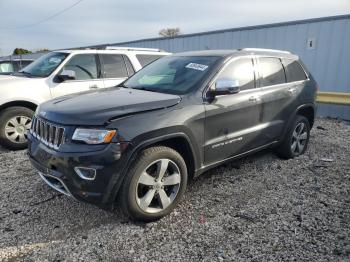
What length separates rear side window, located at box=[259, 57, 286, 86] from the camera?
4133 millimetres

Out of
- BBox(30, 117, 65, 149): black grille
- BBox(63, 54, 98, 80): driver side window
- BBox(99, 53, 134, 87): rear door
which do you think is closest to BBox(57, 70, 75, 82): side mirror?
BBox(63, 54, 98, 80): driver side window

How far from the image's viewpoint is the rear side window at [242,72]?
3645mm

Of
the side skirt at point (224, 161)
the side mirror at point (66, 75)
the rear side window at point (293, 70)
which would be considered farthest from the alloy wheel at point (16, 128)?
the rear side window at point (293, 70)

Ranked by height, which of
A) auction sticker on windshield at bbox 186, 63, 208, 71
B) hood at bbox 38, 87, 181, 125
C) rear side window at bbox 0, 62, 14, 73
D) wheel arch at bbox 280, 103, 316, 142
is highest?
auction sticker on windshield at bbox 186, 63, 208, 71

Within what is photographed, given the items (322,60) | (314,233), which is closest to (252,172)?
(314,233)

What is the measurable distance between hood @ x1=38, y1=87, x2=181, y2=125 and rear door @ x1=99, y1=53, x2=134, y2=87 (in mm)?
2736

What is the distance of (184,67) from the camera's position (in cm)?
377

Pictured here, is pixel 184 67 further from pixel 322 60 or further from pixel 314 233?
pixel 322 60

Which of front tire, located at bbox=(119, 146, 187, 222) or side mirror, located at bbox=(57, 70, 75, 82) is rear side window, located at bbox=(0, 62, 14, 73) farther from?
front tire, located at bbox=(119, 146, 187, 222)

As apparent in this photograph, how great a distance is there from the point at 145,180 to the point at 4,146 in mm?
3566

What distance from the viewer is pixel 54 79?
18.1 ft

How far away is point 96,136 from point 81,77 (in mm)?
3620

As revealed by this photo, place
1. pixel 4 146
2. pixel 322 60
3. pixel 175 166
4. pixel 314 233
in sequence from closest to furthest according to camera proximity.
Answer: pixel 314 233
pixel 175 166
pixel 4 146
pixel 322 60

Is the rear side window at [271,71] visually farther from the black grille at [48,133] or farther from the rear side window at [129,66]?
the rear side window at [129,66]
